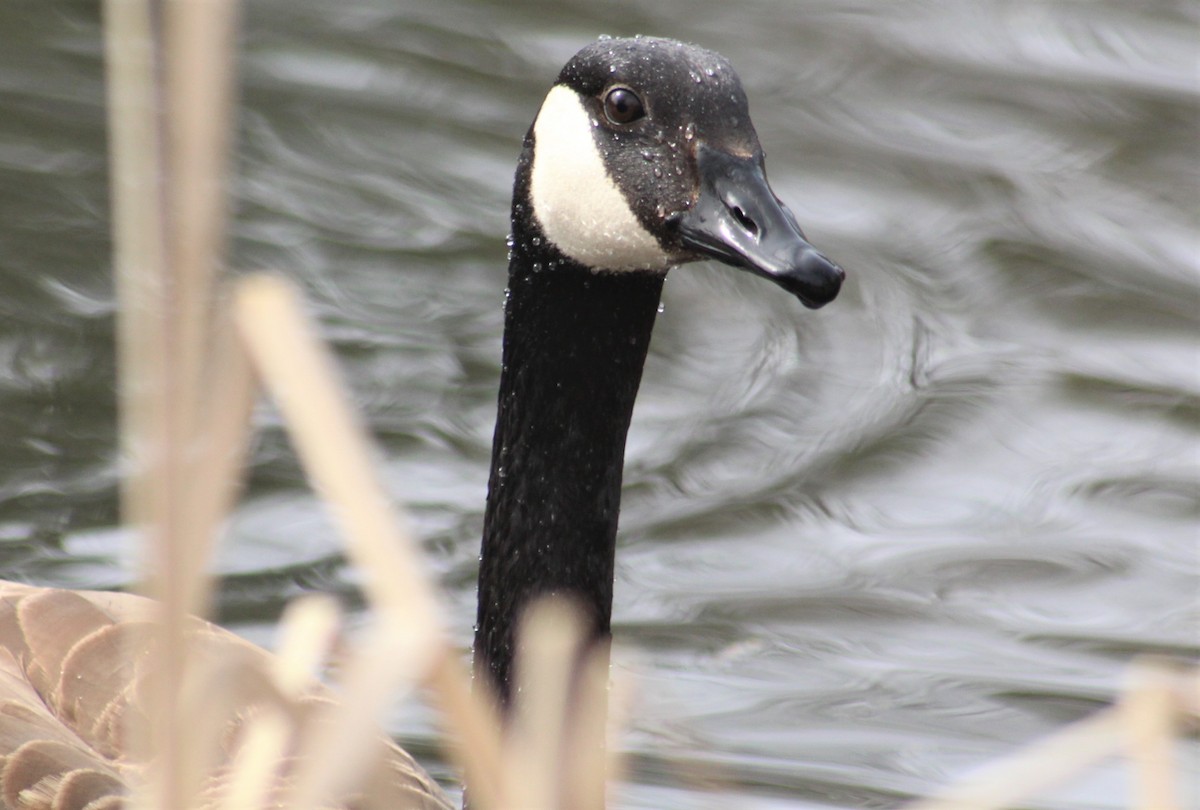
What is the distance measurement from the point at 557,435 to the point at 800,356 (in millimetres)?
3279

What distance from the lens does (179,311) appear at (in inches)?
72.2

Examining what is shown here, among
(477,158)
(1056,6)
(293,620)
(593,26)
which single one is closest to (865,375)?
(477,158)

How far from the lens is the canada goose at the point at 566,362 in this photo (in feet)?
11.4

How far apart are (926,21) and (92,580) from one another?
5.52m

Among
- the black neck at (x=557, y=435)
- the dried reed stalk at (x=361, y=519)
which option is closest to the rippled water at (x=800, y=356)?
the black neck at (x=557, y=435)

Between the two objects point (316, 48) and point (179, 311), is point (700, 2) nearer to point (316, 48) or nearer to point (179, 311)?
point (316, 48)

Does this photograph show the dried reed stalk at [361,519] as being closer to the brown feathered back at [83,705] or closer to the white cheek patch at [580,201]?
the brown feathered back at [83,705]

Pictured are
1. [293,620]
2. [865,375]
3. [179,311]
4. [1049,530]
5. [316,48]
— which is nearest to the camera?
[179,311]

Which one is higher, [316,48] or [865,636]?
[316,48]

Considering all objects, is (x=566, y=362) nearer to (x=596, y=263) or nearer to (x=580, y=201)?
(x=596, y=263)

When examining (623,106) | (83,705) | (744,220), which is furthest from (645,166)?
(83,705)

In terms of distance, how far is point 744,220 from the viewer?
3.33m

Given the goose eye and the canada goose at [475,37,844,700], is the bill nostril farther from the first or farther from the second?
the goose eye

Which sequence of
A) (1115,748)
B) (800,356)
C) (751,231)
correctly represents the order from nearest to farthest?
(1115,748) → (751,231) → (800,356)
